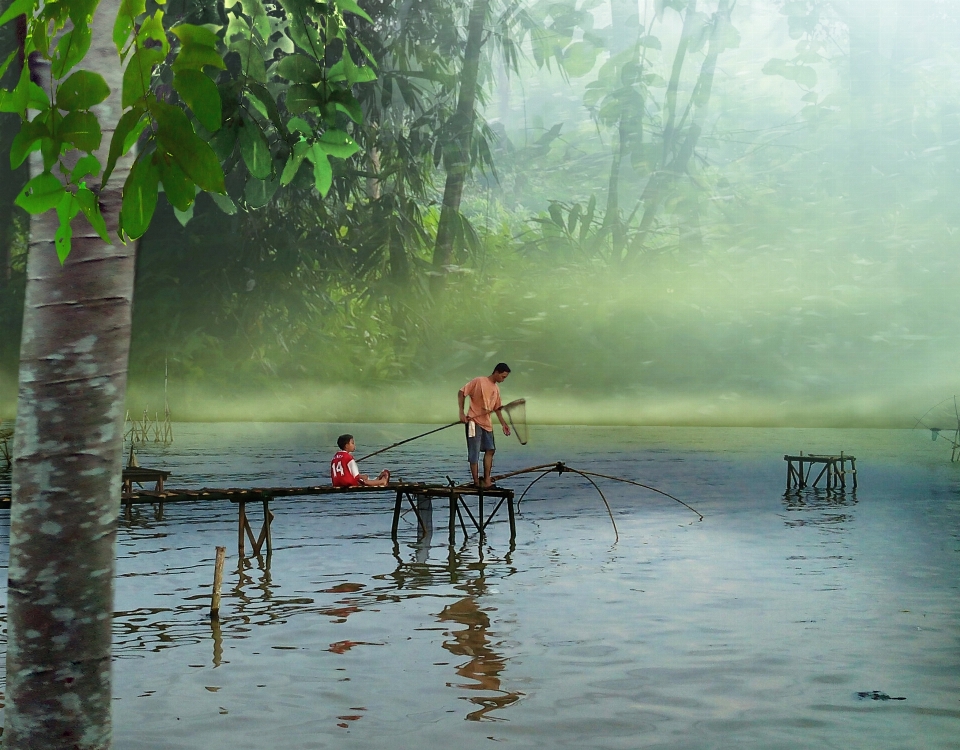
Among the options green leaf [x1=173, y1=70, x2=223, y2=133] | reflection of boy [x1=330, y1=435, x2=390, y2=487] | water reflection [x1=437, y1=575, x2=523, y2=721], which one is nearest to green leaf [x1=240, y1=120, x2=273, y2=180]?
green leaf [x1=173, y1=70, x2=223, y2=133]

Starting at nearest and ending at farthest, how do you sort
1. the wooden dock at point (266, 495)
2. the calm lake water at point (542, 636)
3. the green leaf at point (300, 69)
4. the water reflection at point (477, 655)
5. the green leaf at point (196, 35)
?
1. the green leaf at point (196, 35)
2. the green leaf at point (300, 69)
3. the calm lake water at point (542, 636)
4. the water reflection at point (477, 655)
5. the wooden dock at point (266, 495)

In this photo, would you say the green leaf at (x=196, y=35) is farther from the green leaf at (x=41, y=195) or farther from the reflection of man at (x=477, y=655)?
the reflection of man at (x=477, y=655)

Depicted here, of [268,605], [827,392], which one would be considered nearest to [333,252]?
[268,605]

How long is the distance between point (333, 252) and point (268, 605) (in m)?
15.9

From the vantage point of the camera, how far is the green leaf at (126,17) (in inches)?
93.4

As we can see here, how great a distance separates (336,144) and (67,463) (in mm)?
1301

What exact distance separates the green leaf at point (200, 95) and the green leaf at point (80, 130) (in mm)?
222

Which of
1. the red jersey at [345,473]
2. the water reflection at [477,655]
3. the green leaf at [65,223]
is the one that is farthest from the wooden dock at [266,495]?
the green leaf at [65,223]

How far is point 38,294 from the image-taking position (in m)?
3.05

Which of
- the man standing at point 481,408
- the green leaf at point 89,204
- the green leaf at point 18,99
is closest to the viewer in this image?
the green leaf at point 18,99

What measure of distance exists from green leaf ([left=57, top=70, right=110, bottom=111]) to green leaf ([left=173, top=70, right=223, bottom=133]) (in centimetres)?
16

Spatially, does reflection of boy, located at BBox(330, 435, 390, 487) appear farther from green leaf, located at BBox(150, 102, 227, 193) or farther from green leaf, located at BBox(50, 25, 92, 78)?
green leaf, located at BBox(150, 102, 227, 193)

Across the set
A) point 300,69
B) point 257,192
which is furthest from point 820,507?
point 300,69

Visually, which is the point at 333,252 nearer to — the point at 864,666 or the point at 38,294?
the point at 864,666
